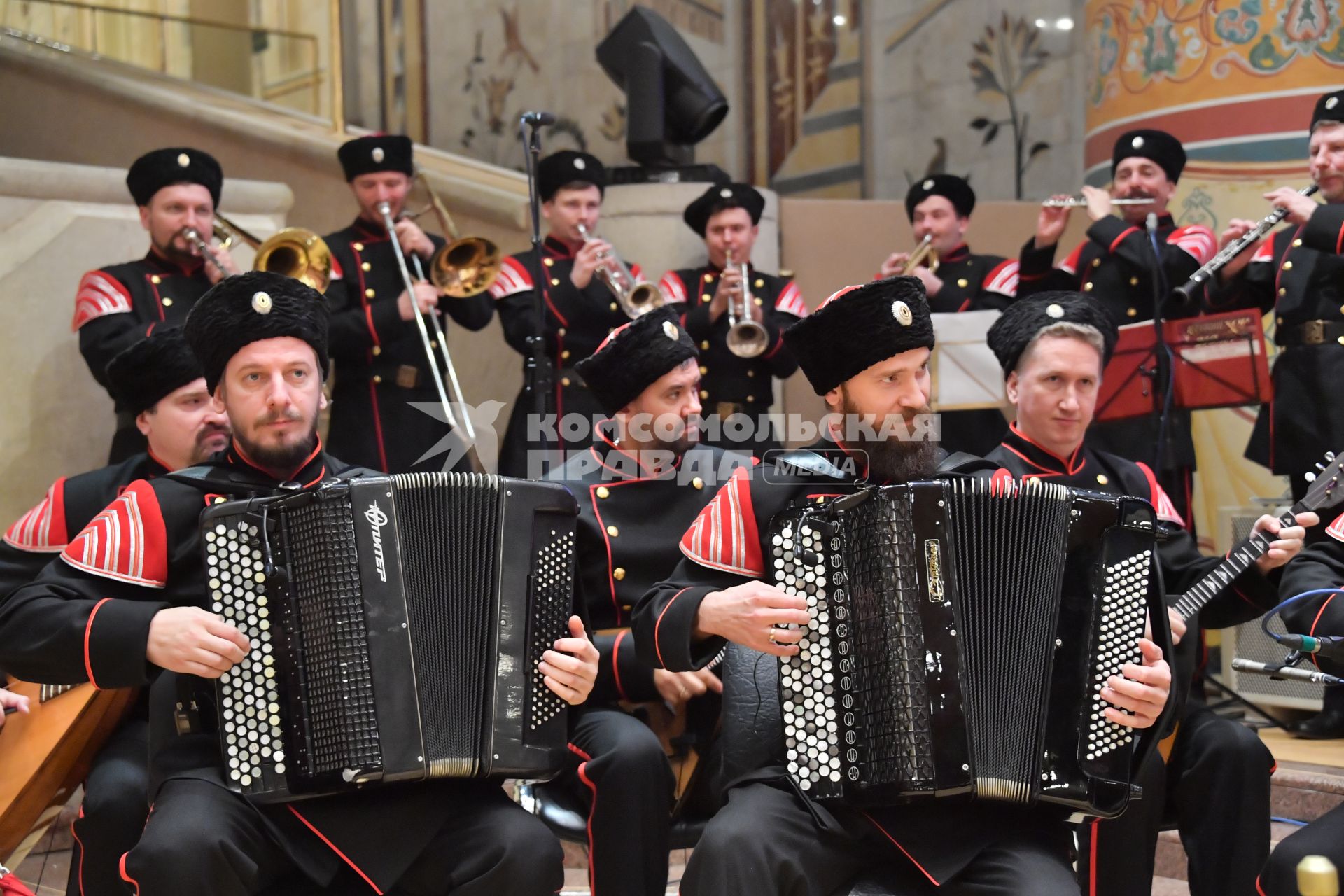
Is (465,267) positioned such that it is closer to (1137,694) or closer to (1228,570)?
(1228,570)

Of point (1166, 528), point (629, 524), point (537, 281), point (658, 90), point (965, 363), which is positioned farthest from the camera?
point (658, 90)

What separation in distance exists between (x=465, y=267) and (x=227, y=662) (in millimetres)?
3276

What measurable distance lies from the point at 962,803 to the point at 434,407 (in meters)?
3.34

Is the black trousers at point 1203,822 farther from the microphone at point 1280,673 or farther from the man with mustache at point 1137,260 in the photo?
the man with mustache at point 1137,260

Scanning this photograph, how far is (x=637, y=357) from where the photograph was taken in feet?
13.0

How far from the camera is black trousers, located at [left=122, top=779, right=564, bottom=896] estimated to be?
272cm

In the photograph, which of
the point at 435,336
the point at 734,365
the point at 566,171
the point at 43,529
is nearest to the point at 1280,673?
the point at 43,529

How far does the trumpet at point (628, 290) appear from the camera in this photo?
574cm

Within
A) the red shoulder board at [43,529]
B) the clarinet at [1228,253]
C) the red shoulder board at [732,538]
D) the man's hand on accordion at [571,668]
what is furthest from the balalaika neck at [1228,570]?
the red shoulder board at [43,529]

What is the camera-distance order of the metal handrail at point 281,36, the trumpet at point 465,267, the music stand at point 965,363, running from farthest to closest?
the metal handrail at point 281,36, the trumpet at point 465,267, the music stand at point 965,363

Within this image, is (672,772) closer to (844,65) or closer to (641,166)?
(641,166)

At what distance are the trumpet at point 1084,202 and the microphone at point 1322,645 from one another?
292 cm

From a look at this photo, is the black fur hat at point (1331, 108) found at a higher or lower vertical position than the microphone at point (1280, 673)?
higher

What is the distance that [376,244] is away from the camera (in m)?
5.85
